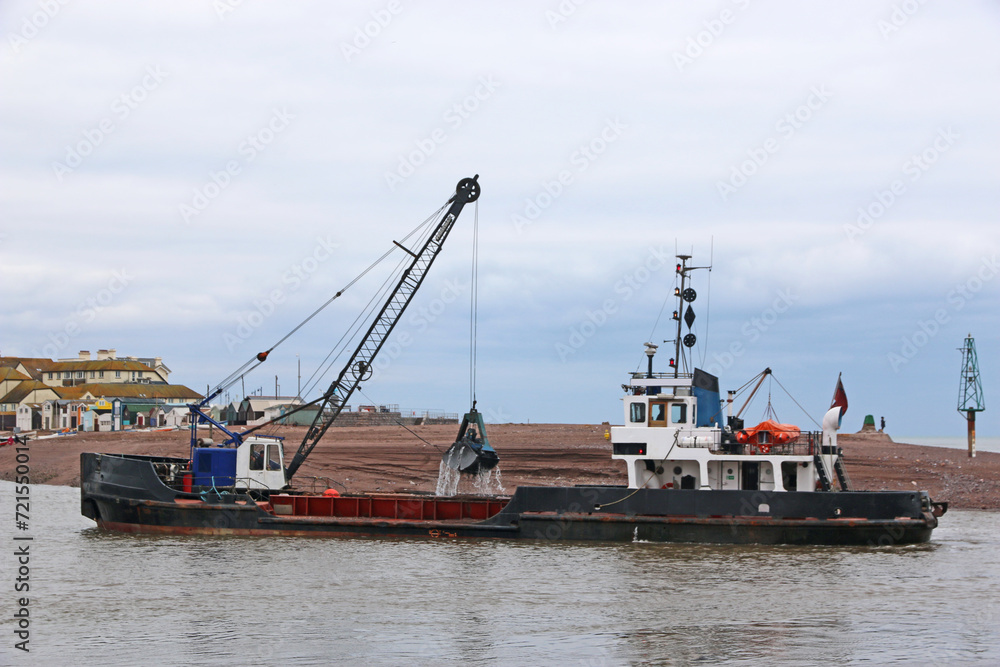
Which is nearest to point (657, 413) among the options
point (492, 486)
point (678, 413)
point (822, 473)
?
point (678, 413)

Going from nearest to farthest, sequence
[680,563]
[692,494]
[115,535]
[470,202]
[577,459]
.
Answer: [680,563]
[692,494]
[115,535]
[470,202]
[577,459]

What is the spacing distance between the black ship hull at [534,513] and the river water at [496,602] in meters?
0.40

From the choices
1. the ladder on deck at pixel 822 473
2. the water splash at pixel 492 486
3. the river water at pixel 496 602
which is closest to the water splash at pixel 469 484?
the water splash at pixel 492 486

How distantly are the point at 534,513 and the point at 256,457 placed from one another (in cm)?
851

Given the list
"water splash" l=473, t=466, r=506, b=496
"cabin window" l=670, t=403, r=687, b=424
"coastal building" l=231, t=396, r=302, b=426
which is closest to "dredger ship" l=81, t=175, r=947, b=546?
"cabin window" l=670, t=403, r=687, b=424

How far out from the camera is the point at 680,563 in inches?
893

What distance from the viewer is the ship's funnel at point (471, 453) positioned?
1137 inches

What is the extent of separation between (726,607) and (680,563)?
4.24 m

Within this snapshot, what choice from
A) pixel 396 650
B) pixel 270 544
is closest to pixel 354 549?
pixel 270 544

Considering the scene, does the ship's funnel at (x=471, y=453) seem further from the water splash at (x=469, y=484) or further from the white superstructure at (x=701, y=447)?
the white superstructure at (x=701, y=447)

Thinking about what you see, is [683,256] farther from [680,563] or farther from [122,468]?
[122,468]

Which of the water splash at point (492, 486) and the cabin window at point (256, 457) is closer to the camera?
the cabin window at point (256, 457)

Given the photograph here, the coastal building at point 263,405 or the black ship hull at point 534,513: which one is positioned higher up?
the coastal building at point 263,405

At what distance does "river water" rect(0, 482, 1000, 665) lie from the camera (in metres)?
15.4
